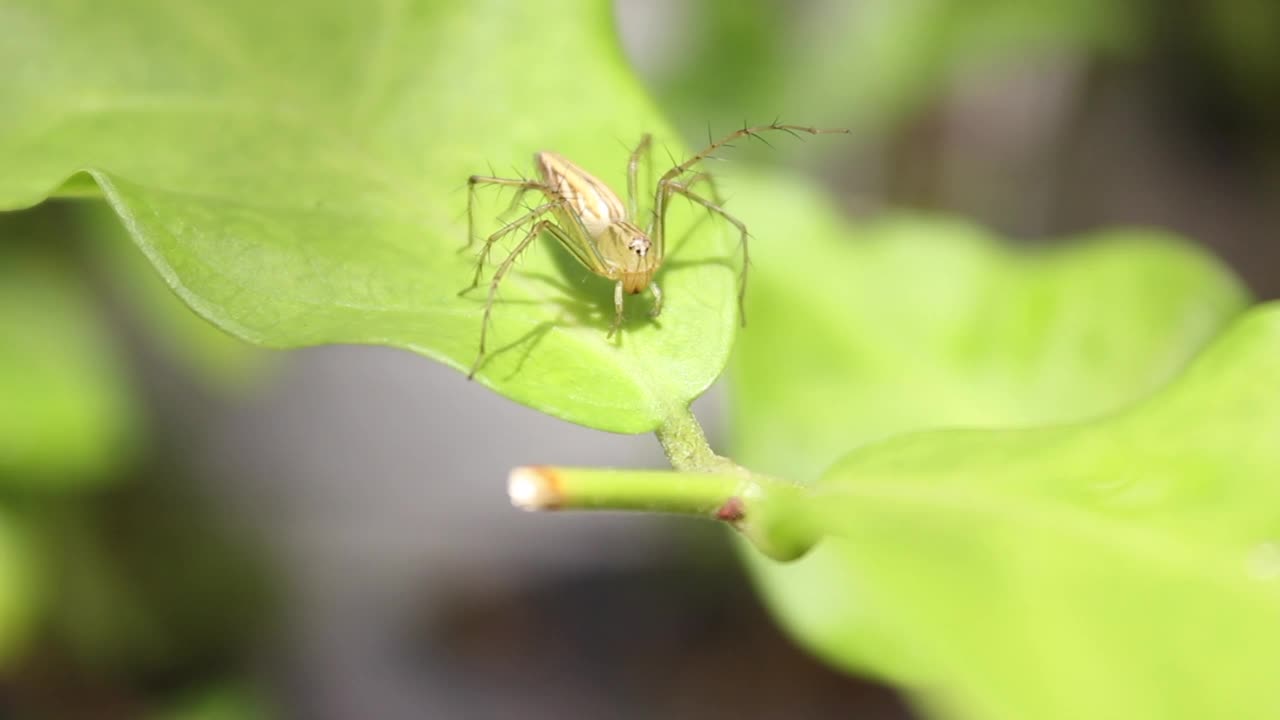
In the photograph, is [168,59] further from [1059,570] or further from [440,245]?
[1059,570]

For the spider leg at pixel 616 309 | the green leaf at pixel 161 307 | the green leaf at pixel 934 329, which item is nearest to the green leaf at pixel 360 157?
the spider leg at pixel 616 309

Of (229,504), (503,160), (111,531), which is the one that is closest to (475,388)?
(229,504)

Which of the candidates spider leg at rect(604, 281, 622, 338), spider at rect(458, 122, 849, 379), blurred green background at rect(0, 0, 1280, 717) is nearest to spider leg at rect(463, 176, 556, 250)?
spider at rect(458, 122, 849, 379)

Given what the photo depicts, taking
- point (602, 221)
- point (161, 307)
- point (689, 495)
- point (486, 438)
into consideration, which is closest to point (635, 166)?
point (602, 221)

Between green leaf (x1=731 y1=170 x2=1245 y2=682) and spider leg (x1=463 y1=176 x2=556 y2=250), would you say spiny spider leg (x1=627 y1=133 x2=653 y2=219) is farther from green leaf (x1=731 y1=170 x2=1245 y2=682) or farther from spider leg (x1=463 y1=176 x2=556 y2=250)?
green leaf (x1=731 y1=170 x2=1245 y2=682)

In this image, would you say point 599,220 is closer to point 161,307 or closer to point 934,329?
point 934,329

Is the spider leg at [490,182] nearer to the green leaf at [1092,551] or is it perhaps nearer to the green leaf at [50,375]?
the green leaf at [1092,551]
